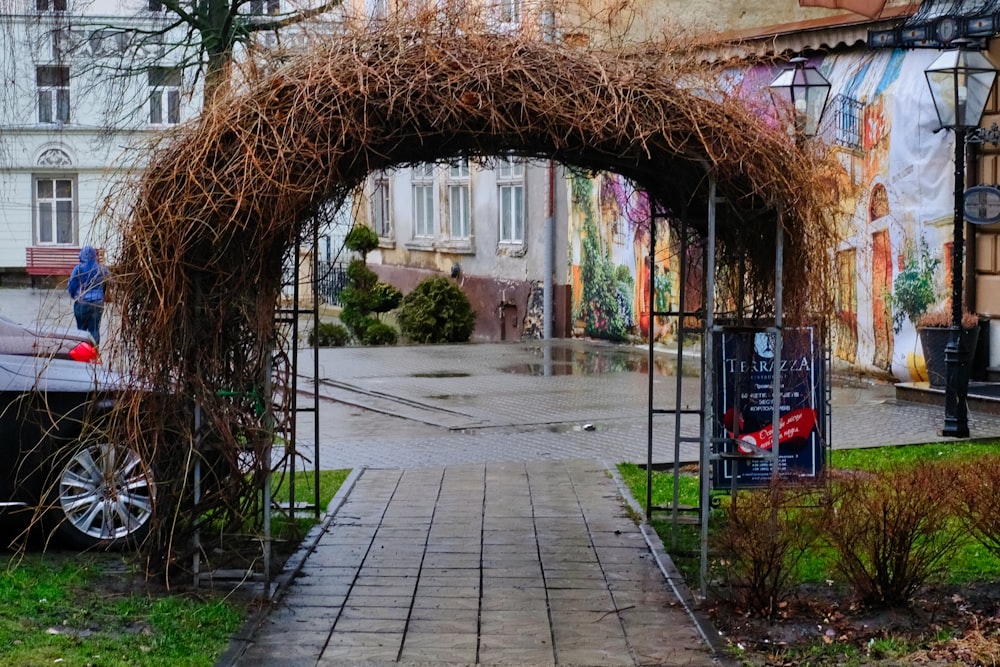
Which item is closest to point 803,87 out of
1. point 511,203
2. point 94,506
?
point 94,506

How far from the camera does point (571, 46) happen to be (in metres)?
7.42

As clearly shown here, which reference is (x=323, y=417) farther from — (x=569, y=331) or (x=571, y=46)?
(x=569, y=331)

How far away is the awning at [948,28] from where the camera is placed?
46.6 feet

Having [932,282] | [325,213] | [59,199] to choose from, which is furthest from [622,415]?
[59,199]

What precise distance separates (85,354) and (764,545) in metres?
5.09

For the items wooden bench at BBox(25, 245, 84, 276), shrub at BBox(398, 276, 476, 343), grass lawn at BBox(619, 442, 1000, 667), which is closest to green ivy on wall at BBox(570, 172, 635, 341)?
shrub at BBox(398, 276, 476, 343)

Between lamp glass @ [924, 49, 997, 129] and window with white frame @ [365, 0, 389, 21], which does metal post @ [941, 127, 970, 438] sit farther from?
window with white frame @ [365, 0, 389, 21]

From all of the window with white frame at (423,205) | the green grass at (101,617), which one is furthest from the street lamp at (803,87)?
the window with white frame at (423,205)

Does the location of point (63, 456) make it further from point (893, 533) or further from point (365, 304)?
point (365, 304)

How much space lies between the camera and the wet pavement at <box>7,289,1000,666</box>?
657cm

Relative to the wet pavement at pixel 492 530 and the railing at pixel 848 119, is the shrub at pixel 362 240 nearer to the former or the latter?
the wet pavement at pixel 492 530

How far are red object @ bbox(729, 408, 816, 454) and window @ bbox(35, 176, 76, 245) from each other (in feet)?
132

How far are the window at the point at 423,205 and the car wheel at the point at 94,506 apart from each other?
2354cm

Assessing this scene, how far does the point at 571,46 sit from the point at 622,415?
815 centimetres
